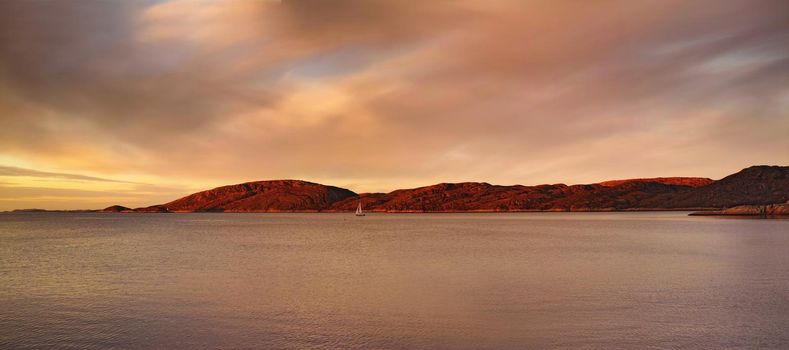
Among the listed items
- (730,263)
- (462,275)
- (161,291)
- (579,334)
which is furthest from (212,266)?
(730,263)

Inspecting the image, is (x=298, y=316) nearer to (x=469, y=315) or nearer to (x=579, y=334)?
(x=469, y=315)

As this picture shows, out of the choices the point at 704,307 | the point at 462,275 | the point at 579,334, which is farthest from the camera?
the point at 462,275

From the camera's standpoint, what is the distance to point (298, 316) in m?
18.5

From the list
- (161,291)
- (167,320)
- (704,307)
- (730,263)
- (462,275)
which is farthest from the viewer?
(730,263)

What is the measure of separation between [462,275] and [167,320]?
16.3m

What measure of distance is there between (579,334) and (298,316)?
30.9 ft

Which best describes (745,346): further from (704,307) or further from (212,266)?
(212,266)

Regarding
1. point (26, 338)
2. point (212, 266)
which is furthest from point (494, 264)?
point (26, 338)

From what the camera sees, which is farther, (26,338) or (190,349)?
(26,338)

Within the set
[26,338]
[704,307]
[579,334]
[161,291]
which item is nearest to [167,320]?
[26,338]

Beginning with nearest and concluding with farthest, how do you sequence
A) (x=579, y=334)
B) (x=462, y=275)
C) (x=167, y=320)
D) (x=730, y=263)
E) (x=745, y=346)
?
1. (x=745, y=346)
2. (x=579, y=334)
3. (x=167, y=320)
4. (x=462, y=275)
5. (x=730, y=263)

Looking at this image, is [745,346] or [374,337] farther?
[374,337]

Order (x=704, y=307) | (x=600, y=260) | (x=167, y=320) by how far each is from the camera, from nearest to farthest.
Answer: (x=167, y=320), (x=704, y=307), (x=600, y=260)

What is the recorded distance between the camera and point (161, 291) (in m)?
24.5
